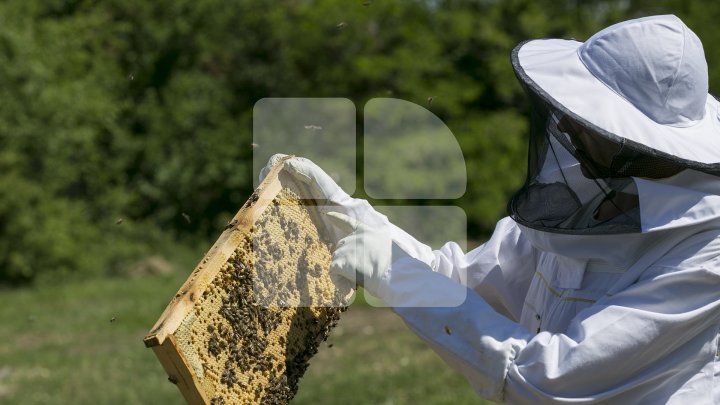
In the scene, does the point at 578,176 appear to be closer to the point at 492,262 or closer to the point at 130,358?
the point at 492,262

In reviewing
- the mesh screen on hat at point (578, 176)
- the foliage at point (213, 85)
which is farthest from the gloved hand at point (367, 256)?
the foliage at point (213, 85)

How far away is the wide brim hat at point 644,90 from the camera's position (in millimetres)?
2195

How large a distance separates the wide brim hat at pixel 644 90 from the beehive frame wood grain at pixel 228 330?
2.84 feet

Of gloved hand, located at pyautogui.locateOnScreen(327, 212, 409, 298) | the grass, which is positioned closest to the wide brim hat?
gloved hand, located at pyautogui.locateOnScreen(327, 212, 409, 298)

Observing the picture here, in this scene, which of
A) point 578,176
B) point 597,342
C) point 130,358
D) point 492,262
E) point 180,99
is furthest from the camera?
point 180,99

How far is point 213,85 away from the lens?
1571cm

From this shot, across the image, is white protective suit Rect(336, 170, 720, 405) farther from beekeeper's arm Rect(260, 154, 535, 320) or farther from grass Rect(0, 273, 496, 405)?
grass Rect(0, 273, 496, 405)

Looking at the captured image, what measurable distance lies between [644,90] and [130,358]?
7455mm

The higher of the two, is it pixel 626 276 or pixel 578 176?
pixel 578 176

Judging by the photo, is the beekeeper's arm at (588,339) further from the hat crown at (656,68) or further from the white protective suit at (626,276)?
the hat crown at (656,68)

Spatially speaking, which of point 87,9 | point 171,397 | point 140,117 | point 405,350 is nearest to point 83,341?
point 171,397

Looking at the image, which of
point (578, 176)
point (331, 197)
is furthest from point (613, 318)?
point (331, 197)

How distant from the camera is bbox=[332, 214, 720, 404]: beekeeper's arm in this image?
2223mm

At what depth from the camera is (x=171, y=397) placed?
23.7 ft
